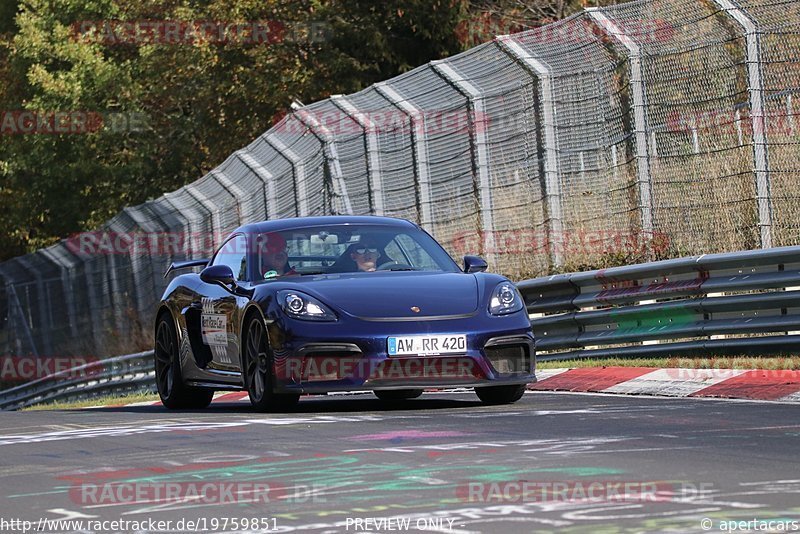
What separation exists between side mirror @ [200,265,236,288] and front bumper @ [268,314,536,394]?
0.99m

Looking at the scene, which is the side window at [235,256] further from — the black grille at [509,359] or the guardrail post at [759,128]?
the guardrail post at [759,128]

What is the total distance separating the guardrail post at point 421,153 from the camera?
19109mm

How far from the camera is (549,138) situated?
664 inches

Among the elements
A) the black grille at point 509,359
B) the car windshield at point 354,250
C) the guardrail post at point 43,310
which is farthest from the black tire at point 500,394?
the guardrail post at point 43,310

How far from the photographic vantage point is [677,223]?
619 inches

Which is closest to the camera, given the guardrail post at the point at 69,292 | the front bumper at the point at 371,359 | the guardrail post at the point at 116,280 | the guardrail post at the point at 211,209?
the front bumper at the point at 371,359

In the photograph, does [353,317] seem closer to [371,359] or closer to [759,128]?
[371,359]

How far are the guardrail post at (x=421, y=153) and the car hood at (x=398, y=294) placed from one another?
759 centimetres

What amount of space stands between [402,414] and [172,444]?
2.06 m

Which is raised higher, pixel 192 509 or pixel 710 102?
pixel 710 102

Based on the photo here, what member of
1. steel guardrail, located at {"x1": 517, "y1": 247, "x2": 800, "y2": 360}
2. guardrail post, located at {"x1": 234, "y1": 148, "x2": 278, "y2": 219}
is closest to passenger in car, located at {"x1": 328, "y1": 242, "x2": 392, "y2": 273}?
steel guardrail, located at {"x1": 517, "y1": 247, "x2": 800, "y2": 360}

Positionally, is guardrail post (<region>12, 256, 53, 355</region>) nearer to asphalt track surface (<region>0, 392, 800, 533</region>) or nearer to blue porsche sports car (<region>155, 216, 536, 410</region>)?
blue porsche sports car (<region>155, 216, 536, 410</region>)

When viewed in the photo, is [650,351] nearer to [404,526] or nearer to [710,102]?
[710,102]

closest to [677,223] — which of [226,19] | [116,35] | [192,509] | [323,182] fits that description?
[323,182]
